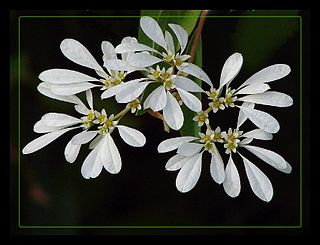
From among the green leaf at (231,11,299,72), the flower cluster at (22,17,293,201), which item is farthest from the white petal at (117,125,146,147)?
the green leaf at (231,11,299,72)

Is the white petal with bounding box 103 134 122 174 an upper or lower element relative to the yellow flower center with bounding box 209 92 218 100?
lower

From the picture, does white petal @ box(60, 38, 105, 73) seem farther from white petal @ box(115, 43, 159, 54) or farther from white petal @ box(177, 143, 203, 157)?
white petal @ box(177, 143, 203, 157)

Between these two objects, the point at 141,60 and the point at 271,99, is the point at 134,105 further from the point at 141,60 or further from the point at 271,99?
the point at 271,99

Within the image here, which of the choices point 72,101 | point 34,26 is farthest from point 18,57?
point 72,101

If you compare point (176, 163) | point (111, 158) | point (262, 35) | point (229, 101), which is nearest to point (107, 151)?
point (111, 158)

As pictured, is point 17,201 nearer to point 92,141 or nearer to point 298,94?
point 92,141

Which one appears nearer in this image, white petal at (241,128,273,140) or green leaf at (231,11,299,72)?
white petal at (241,128,273,140)
